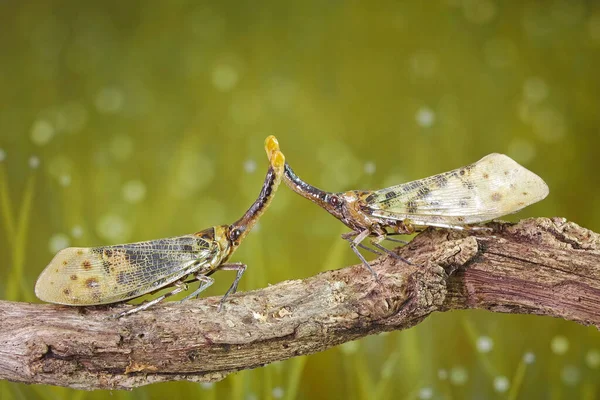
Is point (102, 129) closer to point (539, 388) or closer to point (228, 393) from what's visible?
point (228, 393)

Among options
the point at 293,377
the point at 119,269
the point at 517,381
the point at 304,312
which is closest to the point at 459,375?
the point at 517,381

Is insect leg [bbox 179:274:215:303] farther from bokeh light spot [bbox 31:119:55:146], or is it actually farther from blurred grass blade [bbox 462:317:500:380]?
blurred grass blade [bbox 462:317:500:380]

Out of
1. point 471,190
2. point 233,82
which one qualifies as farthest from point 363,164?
point 471,190

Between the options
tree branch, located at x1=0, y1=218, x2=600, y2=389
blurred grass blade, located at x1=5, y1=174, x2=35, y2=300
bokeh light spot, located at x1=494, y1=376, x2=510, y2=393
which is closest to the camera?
tree branch, located at x1=0, y1=218, x2=600, y2=389

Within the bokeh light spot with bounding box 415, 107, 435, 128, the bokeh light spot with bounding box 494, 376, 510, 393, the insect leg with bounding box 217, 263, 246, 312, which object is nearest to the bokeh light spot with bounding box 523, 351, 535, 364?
the bokeh light spot with bounding box 494, 376, 510, 393

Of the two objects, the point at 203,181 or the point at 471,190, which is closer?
the point at 471,190

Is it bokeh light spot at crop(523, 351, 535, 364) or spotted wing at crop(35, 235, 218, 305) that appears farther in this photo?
bokeh light spot at crop(523, 351, 535, 364)
